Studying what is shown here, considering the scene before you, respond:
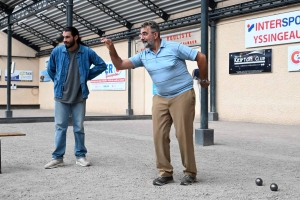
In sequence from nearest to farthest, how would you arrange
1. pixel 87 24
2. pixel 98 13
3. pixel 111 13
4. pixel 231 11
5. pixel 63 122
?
pixel 63 122 → pixel 231 11 → pixel 111 13 → pixel 98 13 → pixel 87 24

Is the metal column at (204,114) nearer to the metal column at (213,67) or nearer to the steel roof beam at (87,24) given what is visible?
the metal column at (213,67)

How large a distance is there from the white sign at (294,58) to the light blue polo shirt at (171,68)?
1015 cm

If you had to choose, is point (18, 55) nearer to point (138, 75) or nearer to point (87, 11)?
point (87, 11)

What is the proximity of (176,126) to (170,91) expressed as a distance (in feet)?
1.19

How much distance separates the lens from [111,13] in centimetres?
2031

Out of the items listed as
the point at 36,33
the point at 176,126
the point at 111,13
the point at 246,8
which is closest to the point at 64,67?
the point at 176,126

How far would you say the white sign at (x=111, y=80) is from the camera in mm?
21531

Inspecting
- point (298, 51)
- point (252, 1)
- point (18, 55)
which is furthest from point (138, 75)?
point (18, 55)

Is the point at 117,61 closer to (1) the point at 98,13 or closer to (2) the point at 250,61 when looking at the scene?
(2) the point at 250,61

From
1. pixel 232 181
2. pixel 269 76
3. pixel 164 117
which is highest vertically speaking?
pixel 269 76

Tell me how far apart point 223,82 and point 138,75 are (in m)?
5.66

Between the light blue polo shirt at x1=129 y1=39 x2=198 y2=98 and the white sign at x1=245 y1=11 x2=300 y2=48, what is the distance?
10.2m

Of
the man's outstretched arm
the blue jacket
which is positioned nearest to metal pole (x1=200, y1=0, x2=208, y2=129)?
the blue jacket

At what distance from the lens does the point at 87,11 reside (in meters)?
20.9
